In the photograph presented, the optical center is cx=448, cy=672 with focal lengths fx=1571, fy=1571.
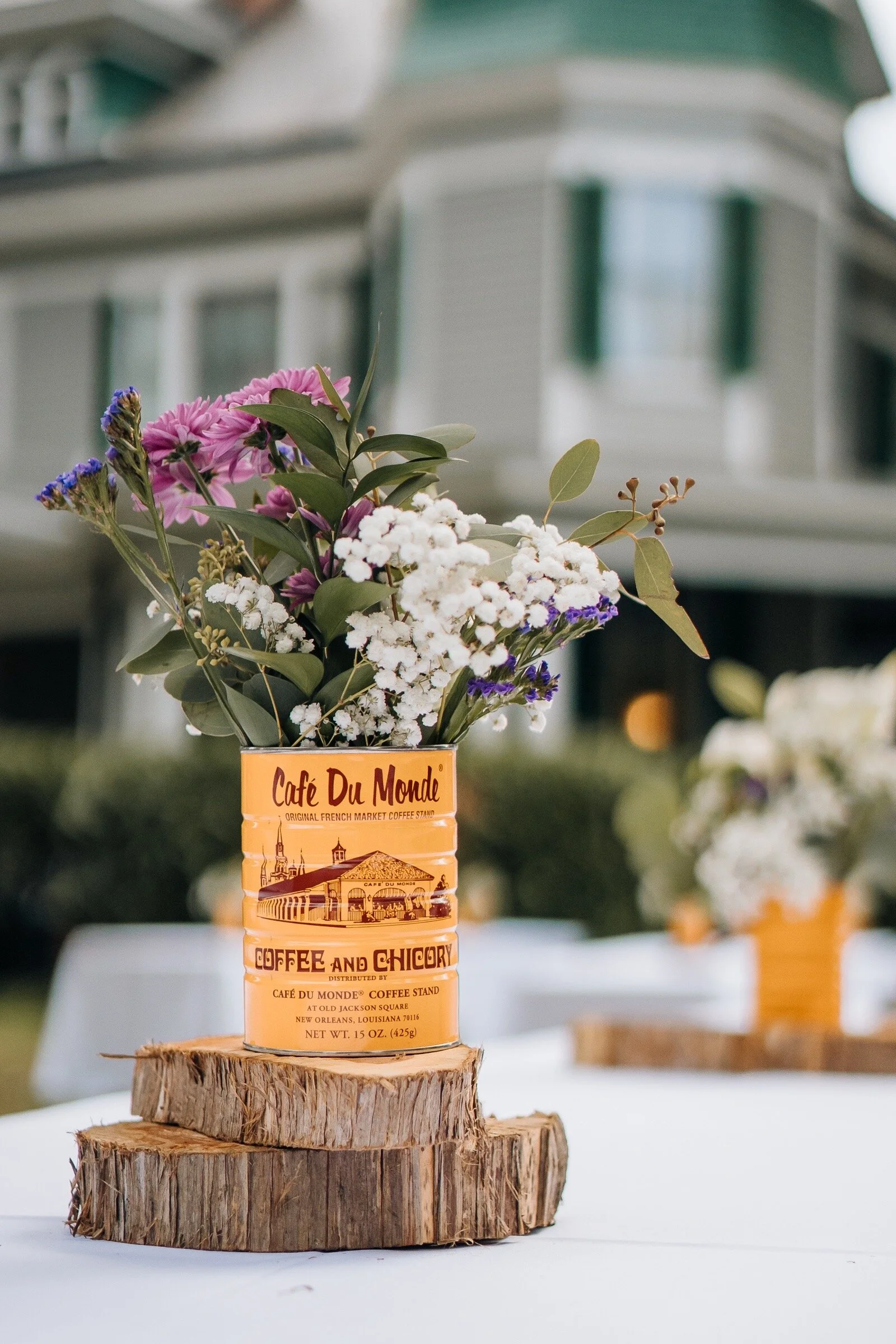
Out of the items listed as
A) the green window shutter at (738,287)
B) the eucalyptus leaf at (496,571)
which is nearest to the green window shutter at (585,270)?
the green window shutter at (738,287)

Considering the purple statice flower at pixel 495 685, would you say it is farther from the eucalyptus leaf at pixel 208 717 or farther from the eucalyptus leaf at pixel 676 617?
the eucalyptus leaf at pixel 208 717

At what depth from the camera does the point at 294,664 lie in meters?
1.40

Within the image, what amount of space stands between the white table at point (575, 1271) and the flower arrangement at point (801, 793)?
0.85 metres

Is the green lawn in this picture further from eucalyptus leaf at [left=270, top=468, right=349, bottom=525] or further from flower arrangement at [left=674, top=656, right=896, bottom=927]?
eucalyptus leaf at [left=270, top=468, right=349, bottom=525]

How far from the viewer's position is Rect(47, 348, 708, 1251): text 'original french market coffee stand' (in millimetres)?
1361

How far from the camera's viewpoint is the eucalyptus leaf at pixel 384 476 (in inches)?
55.2

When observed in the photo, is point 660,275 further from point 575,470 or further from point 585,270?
point 575,470

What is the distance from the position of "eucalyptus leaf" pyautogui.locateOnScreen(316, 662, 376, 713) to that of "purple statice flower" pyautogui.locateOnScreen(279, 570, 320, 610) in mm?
90

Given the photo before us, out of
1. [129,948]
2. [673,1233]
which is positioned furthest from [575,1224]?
[129,948]

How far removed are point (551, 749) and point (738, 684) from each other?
19.6ft

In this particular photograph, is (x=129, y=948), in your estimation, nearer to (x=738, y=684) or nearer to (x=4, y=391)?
(x=738, y=684)

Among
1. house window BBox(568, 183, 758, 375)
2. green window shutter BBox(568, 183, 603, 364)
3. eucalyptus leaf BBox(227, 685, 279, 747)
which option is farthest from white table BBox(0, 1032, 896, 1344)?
house window BBox(568, 183, 758, 375)

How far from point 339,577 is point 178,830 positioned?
7723 millimetres

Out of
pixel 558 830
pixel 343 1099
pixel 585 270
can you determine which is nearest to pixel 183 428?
pixel 343 1099
